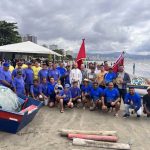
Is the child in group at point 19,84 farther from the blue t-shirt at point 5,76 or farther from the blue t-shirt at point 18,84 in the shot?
the blue t-shirt at point 5,76

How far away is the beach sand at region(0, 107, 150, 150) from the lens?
22.1 feet

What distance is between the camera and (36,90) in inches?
407

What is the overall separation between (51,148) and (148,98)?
4156 mm

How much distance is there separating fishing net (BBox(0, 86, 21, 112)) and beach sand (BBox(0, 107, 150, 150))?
622 millimetres

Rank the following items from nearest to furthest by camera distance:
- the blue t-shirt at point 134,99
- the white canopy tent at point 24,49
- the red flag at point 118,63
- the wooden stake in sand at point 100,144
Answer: the wooden stake in sand at point 100,144 → the blue t-shirt at point 134,99 → the red flag at point 118,63 → the white canopy tent at point 24,49

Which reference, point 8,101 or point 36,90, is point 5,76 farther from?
point 8,101

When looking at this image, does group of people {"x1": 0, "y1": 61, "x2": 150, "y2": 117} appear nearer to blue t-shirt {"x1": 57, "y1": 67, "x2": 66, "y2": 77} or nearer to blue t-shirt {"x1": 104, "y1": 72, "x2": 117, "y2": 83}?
blue t-shirt {"x1": 104, "y1": 72, "x2": 117, "y2": 83}

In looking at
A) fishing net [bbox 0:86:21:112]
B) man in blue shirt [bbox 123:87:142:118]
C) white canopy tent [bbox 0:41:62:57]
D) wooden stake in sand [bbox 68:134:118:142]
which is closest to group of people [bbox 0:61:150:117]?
man in blue shirt [bbox 123:87:142:118]

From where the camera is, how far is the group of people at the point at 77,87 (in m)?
9.50

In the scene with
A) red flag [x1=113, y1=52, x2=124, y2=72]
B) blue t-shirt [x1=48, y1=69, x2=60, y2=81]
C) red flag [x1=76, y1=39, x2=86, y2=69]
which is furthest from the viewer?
red flag [x1=76, y1=39, x2=86, y2=69]

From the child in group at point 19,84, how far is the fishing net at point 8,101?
4.08 feet

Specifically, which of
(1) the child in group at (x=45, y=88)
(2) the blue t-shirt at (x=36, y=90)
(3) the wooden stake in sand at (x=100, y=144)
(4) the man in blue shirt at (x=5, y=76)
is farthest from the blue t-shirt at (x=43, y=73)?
(3) the wooden stake in sand at (x=100, y=144)

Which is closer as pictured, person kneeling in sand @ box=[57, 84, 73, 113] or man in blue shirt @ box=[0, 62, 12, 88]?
man in blue shirt @ box=[0, 62, 12, 88]

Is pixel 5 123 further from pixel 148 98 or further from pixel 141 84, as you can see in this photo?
pixel 141 84
